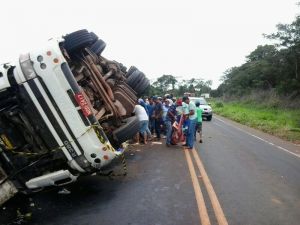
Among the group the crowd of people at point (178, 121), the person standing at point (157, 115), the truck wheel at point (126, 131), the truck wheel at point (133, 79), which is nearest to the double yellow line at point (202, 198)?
the truck wheel at point (126, 131)

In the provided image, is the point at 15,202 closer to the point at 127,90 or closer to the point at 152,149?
the point at 127,90

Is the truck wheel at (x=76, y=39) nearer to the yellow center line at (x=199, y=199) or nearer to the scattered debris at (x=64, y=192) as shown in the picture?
the scattered debris at (x=64, y=192)

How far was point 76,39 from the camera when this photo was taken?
637cm

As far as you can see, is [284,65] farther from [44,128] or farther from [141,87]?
[44,128]

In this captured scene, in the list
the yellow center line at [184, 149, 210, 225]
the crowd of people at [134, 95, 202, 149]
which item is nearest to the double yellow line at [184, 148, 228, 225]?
the yellow center line at [184, 149, 210, 225]

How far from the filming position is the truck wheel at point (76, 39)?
636 cm

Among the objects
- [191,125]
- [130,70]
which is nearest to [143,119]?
[191,125]

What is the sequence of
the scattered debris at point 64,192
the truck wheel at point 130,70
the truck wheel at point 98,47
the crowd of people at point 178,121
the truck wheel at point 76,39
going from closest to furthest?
the truck wheel at point 76,39 → the scattered debris at point 64,192 → the truck wheel at point 98,47 → the truck wheel at point 130,70 → the crowd of people at point 178,121

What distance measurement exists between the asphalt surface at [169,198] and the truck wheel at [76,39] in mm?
2511

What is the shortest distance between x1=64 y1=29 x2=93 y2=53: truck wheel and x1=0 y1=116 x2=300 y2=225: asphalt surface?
2511mm

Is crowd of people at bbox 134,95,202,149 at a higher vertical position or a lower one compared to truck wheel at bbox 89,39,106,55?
lower

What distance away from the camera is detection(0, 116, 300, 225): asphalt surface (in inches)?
222

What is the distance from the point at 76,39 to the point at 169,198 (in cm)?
300

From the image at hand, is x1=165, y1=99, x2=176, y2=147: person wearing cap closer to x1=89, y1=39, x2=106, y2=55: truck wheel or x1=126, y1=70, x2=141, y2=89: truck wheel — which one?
x1=126, y1=70, x2=141, y2=89: truck wheel
